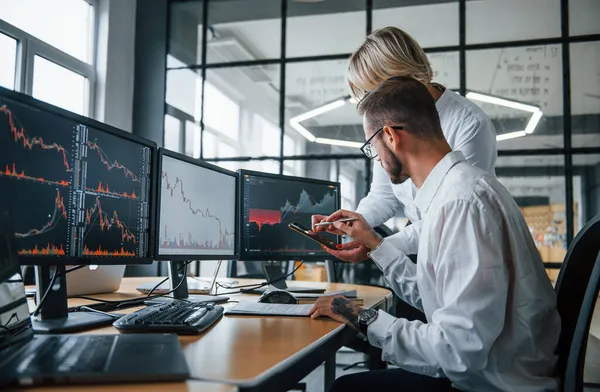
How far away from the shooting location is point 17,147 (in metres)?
1.07

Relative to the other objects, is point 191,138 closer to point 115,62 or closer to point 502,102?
point 115,62

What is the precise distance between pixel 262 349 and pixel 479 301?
402mm

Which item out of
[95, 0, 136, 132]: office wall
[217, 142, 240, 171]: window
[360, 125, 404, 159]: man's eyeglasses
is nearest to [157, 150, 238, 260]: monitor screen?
[360, 125, 404, 159]: man's eyeglasses

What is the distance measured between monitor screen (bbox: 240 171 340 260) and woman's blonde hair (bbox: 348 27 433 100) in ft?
1.59

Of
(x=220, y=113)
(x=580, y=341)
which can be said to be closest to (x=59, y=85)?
(x=220, y=113)

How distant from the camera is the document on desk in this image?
59.5 inches

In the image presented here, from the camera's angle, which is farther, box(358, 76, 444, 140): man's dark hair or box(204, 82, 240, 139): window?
box(204, 82, 240, 139): window

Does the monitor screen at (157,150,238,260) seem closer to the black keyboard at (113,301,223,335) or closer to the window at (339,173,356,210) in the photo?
the black keyboard at (113,301,223,335)

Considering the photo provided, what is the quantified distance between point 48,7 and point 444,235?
446 centimetres

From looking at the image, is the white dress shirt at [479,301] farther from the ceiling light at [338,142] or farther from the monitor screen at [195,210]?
the ceiling light at [338,142]

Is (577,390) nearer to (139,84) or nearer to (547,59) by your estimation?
(547,59)

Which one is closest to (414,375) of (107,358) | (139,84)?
(107,358)

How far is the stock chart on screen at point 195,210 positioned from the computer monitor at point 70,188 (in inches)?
3.7

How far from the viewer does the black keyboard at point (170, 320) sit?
116 cm
